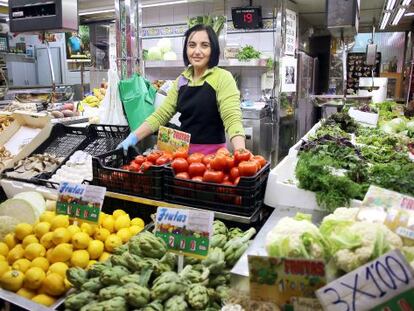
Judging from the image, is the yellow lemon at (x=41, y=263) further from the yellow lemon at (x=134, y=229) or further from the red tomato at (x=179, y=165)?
the red tomato at (x=179, y=165)

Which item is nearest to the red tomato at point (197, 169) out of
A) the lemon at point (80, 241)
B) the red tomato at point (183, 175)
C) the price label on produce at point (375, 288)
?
the red tomato at point (183, 175)

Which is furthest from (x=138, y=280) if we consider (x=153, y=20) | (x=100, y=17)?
(x=100, y=17)

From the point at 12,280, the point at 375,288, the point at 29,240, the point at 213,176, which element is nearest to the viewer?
the point at 375,288

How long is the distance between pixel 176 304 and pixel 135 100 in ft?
10.2

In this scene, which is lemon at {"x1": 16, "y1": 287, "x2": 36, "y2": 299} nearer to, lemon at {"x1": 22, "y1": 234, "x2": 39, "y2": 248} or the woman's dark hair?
lemon at {"x1": 22, "y1": 234, "x2": 39, "y2": 248}

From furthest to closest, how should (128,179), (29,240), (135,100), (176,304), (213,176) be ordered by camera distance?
(135,100)
(128,179)
(213,176)
(29,240)
(176,304)

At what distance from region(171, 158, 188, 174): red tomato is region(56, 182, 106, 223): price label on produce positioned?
420 mm

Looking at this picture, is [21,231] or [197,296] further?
[21,231]

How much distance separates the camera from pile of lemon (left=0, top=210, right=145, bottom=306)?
1.62 meters

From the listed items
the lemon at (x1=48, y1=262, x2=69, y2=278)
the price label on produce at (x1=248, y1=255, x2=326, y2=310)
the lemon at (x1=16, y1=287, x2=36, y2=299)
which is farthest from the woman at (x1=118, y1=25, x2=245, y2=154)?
the price label on produce at (x1=248, y1=255, x2=326, y2=310)

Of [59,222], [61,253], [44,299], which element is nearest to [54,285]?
[44,299]

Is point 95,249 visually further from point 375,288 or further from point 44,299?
point 375,288

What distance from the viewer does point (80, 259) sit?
174 centimetres

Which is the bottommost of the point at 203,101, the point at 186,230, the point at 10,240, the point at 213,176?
the point at 10,240
